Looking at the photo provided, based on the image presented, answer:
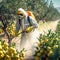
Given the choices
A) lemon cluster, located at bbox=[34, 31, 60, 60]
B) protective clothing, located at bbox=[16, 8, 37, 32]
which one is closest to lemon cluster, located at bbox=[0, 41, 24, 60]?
lemon cluster, located at bbox=[34, 31, 60, 60]

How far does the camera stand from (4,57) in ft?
24.5

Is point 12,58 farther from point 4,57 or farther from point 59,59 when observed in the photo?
point 59,59

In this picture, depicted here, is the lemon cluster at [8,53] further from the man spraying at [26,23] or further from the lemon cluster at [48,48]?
the man spraying at [26,23]

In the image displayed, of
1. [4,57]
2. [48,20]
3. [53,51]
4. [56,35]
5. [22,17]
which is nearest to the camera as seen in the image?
[4,57]

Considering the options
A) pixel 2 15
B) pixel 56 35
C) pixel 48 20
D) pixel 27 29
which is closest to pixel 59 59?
pixel 56 35

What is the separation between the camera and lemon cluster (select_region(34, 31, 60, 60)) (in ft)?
25.9

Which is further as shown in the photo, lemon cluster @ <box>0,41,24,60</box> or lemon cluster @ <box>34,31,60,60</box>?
lemon cluster @ <box>34,31,60,60</box>

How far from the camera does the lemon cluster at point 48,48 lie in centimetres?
789

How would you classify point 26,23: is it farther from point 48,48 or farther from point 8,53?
point 8,53

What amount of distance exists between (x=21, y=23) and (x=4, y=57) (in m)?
2.49

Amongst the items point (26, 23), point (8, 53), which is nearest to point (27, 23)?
point (26, 23)

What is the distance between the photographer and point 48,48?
8.06 meters

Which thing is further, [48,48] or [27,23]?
[27,23]

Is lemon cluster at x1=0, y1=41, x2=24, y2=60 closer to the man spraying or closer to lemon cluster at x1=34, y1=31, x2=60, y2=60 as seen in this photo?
lemon cluster at x1=34, y1=31, x2=60, y2=60
